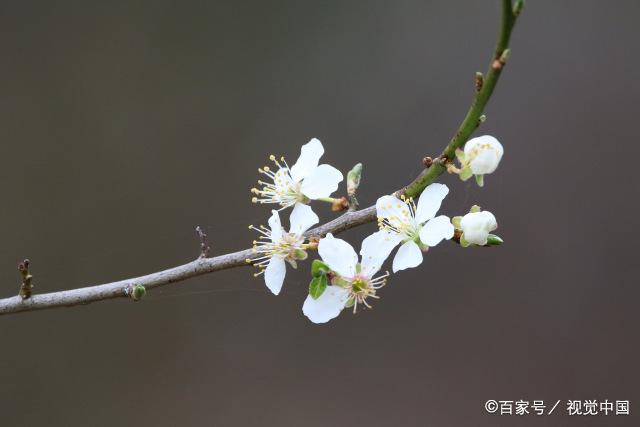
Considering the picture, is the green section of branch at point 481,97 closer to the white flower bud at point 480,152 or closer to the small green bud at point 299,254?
the white flower bud at point 480,152

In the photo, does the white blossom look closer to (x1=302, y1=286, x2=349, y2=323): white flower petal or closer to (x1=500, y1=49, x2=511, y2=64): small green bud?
(x1=302, y1=286, x2=349, y2=323): white flower petal

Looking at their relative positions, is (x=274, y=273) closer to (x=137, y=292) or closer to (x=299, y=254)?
(x=299, y=254)

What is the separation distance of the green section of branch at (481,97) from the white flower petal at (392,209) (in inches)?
0.7

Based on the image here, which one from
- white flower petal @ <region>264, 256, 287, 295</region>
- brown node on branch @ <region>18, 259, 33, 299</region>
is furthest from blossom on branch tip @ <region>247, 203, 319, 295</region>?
brown node on branch @ <region>18, 259, 33, 299</region>

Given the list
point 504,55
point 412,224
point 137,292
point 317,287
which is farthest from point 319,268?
point 504,55

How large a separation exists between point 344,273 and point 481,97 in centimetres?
30

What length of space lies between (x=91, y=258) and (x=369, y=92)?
1278 millimetres

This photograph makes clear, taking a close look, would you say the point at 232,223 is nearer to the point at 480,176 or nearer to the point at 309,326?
the point at 309,326

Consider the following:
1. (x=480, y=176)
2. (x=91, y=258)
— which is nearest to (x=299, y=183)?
(x=480, y=176)

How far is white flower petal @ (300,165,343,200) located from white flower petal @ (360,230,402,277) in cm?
12

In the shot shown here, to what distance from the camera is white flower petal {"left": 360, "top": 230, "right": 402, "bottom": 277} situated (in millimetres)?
865

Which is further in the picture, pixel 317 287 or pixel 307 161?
pixel 307 161

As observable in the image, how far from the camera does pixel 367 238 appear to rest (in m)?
0.87

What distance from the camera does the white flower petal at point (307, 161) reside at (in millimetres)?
986
